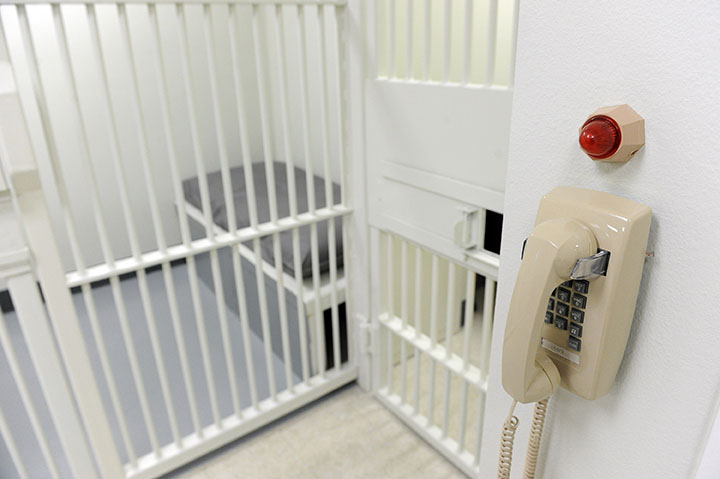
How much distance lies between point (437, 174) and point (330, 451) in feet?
3.29

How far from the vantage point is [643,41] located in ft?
1.70

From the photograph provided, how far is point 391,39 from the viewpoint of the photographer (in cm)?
135

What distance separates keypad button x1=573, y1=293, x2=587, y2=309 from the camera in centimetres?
60

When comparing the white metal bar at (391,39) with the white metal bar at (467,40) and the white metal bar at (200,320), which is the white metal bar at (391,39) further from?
the white metal bar at (200,320)

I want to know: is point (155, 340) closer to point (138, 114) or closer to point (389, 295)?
point (138, 114)

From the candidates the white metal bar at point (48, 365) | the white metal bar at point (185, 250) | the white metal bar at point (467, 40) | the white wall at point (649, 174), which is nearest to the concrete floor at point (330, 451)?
the white metal bar at point (48, 365)

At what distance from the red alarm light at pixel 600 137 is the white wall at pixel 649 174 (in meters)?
0.04

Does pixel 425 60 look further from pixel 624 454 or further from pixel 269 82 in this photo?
pixel 269 82

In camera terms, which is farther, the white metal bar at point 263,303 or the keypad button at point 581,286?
the white metal bar at point 263,303

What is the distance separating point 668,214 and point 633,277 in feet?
0.27

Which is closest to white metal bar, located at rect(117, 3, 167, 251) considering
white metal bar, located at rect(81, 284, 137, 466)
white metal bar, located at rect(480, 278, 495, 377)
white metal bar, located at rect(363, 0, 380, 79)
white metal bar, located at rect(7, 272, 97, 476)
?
white metal bar, located at rect(81, 284, 137, 466)

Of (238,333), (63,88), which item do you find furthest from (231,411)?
(63,88)

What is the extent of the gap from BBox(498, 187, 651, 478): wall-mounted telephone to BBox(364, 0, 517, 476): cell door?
1.76 feet

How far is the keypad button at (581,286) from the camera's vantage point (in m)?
0.59
